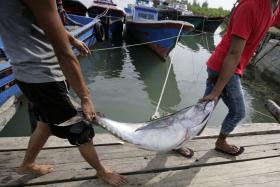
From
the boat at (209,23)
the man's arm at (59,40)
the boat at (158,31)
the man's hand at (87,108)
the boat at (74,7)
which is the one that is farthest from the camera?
the boat at (209,23)

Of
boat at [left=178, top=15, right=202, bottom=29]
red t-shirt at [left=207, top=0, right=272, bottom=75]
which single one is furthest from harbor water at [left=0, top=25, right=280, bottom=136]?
boat at [left=178, top=15, right=202, bottom=29]

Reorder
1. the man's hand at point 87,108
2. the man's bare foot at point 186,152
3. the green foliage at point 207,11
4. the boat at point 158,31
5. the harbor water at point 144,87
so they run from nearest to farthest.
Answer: the man's hand at point 87,108 → the man's bare foot at point 186,152 → the harbor water at point 144,87 → the boat at point 158,31 → the green foliage at point 207,11

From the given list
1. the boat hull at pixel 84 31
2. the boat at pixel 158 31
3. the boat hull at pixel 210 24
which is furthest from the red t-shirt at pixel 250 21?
the boat hull at pixel 210 24

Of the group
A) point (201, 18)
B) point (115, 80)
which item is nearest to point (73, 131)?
point (115, 80)

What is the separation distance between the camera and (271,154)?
11.3ft

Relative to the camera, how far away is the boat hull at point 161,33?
1137 centimetres

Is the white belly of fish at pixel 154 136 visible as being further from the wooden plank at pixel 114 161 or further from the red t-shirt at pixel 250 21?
the red t-shirt at pixel 250 21

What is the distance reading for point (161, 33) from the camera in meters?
12.3

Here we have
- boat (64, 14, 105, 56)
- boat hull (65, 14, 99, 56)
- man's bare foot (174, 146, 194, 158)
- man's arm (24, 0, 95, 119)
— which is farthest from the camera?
boat (64, 14, 105, 56)

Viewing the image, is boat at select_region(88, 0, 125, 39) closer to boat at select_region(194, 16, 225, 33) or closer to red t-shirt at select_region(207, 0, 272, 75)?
boat at select_region(194, 16, 225, 33)

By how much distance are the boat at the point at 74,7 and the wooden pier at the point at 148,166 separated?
1352 centimetres

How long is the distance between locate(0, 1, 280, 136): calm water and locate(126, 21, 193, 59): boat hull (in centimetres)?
48

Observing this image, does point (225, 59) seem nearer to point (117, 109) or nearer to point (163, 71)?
point (117, 109)

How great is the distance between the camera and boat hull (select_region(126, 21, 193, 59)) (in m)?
11.4
